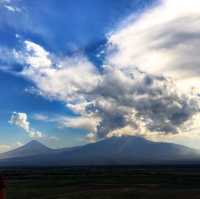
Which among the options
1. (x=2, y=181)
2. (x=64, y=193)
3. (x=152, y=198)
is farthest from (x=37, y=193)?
(x=2, y=181)

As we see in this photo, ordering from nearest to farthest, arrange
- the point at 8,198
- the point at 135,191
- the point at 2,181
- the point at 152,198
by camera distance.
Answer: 1. the point at 2,181
2. the point at 152,198
3. the point at 8,198
4. the point at 135,191

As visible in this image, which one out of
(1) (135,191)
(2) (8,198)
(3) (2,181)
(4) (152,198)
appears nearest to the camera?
(3) (2,181)

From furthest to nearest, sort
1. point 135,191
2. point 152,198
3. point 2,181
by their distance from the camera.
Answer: point 135,191 → point 152,198 → point 2,181

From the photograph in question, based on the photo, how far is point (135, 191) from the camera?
7406 centimetres

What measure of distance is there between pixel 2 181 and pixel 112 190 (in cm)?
6047

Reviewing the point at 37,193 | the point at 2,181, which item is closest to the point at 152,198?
the point at 37,193

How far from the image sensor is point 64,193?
7419 cm

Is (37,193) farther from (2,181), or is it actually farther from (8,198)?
(2,181)

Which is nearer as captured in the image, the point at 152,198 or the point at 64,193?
the point at 152,198

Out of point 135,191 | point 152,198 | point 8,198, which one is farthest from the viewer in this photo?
point 135,191

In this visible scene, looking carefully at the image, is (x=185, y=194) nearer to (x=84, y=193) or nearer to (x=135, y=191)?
(x=135, y=191)

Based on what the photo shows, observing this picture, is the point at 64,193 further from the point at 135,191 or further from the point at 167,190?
the point at 167,190

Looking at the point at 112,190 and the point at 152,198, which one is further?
the point at 112,190

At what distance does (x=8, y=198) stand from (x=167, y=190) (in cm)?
2825
